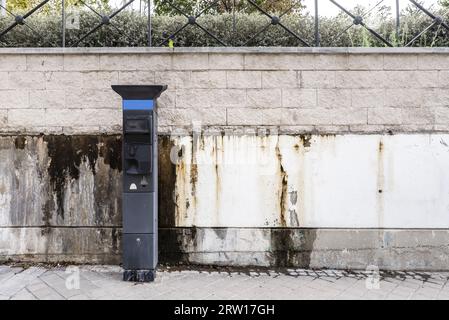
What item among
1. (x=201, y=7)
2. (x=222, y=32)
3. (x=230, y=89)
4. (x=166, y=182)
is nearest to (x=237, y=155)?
(x=230, y=89)

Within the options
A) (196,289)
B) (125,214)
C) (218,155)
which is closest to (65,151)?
(125,214)

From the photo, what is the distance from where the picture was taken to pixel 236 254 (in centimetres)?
454

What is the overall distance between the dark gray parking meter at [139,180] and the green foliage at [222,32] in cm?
144

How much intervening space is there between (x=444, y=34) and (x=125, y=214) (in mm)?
4695

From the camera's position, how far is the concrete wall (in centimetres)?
450

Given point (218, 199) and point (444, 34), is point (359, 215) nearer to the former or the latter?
point (218, 199)

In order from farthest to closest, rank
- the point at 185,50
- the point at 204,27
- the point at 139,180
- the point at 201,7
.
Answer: the point at 201,7 → the point at 204,27 → the point at 185,50 → the point at 139,180

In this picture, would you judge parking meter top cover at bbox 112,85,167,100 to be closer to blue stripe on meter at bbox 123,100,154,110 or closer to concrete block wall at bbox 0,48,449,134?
blue stripe on meter at bbox 123,100,154,110

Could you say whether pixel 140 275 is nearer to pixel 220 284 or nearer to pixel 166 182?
pixel 220 284

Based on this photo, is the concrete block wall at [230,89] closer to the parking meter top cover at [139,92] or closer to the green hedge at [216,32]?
the green hedge at [216,32]

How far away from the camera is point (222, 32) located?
5043 millimetres

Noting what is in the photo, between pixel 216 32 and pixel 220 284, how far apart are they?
3.24 m

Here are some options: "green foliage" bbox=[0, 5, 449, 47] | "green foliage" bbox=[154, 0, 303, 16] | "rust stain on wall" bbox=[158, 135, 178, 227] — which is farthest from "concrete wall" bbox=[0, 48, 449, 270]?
"green foliage" bbox=[154, 0, 303, 16]

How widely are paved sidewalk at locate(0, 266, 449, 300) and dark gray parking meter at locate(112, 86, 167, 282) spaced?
26 centimetres
